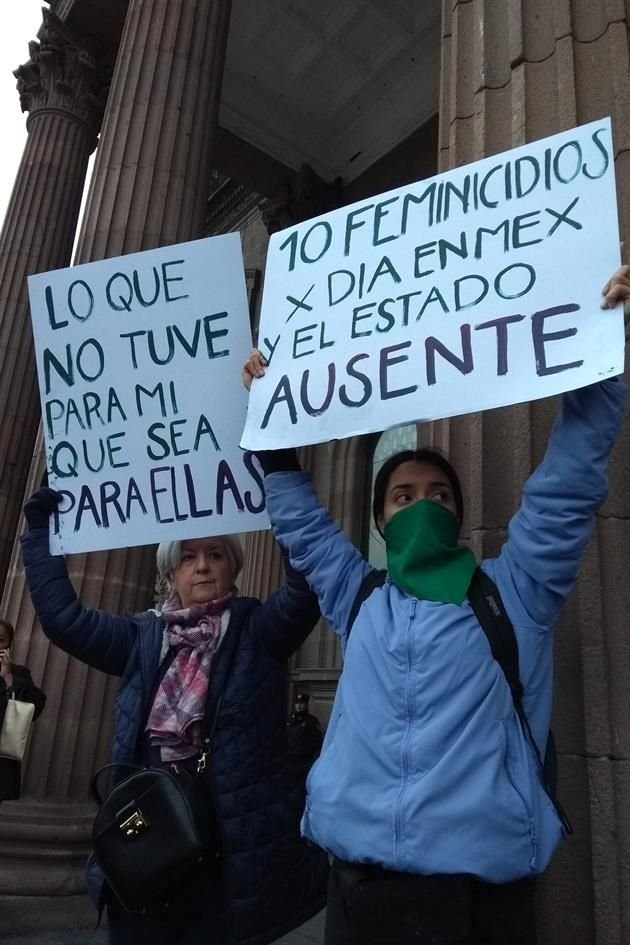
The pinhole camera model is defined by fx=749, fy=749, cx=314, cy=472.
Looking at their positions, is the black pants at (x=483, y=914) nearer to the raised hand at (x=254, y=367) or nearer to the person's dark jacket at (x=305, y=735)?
the raised hand at (x=254, y=367)

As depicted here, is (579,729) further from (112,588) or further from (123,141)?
(123,141)

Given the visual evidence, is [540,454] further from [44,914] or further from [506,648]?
[44,914]

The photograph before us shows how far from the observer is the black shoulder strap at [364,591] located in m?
1.89

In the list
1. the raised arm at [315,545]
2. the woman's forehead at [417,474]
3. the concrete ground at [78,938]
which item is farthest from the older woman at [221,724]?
the concrete ground at [78,938]

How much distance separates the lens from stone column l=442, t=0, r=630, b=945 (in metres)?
2.11

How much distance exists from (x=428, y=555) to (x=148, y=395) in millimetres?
1464

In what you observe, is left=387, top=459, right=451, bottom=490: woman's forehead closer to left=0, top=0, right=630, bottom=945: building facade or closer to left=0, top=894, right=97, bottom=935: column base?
left=0, top=0, right=630, bottom=945: building facade

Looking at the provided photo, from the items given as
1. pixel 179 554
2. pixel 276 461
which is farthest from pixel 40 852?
pixel 276 461

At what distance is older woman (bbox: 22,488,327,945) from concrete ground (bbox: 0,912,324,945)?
2.87 metres

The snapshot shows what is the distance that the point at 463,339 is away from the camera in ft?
6.51

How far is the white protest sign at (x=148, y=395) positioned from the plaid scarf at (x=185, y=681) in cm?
31

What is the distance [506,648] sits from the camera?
1627 millimetres

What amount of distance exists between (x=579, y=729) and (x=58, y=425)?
2.15m

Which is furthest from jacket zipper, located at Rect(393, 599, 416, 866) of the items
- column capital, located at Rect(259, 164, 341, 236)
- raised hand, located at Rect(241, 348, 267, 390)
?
column capital, located at Rect(259, 164, 341, 236)
